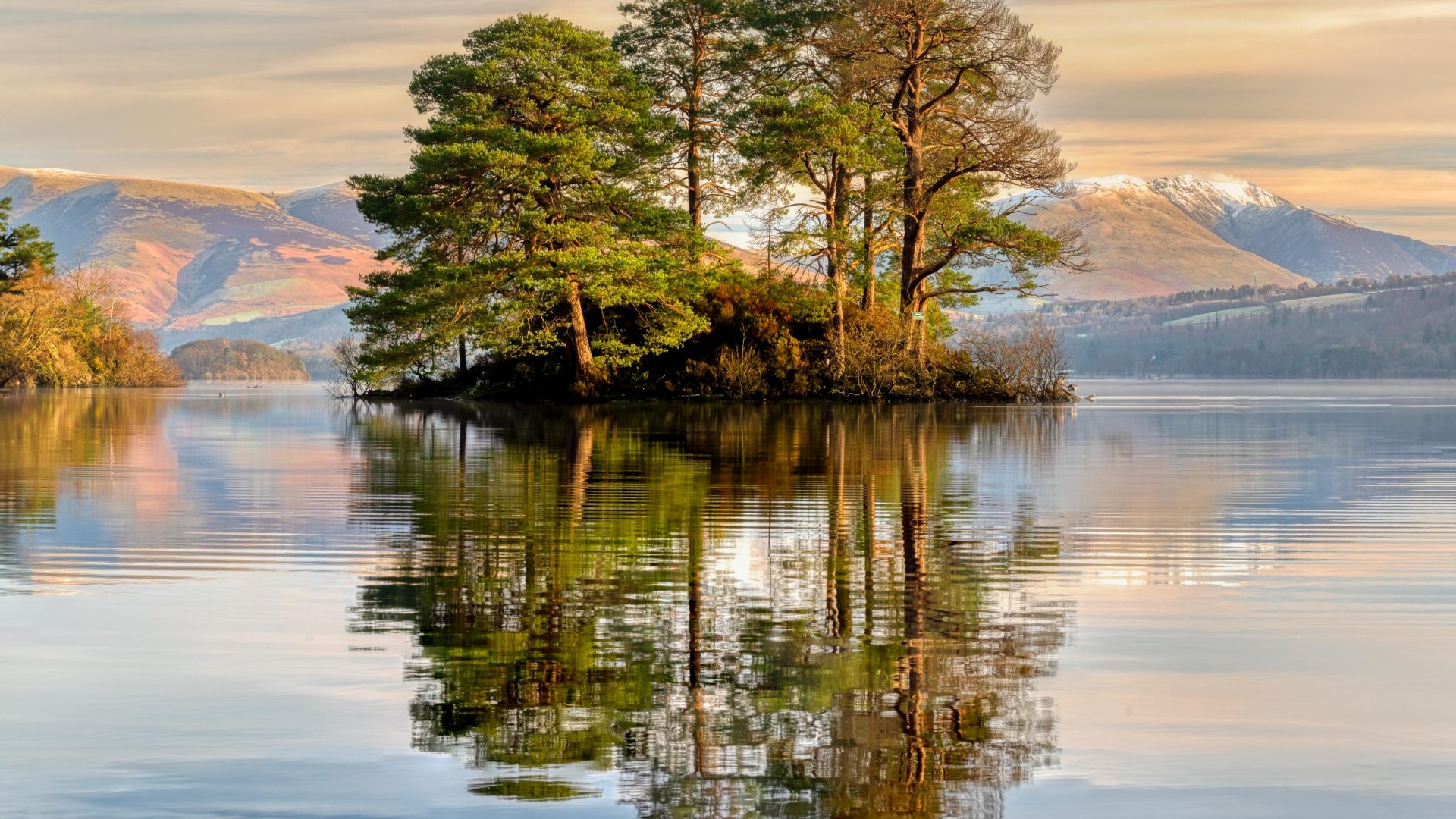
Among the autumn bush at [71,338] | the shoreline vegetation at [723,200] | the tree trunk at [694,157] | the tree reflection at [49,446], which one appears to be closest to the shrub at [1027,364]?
the shoreline vegetation at [723,200]

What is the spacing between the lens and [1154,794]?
552 centimetres

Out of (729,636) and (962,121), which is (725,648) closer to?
(729,636)

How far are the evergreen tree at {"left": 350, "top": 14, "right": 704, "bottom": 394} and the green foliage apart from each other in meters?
37.6

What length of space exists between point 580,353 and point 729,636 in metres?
41.6

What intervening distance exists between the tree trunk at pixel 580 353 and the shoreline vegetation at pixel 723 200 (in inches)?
4.3

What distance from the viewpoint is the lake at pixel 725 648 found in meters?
5.65

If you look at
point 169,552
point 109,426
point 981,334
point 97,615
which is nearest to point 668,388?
point 981,334

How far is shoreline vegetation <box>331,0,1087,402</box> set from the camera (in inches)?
1786

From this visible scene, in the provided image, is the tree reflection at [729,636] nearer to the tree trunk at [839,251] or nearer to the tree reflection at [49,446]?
the tree reflection at [49,446]

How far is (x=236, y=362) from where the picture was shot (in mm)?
168250

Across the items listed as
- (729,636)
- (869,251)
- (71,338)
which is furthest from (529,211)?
(71,338)

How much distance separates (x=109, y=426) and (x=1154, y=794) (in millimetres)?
34045

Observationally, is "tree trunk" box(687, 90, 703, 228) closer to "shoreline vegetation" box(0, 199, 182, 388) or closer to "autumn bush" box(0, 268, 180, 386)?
"shoreline vegetation" box(0, 199, 182, 388)

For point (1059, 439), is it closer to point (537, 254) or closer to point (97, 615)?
point (537, 254)
